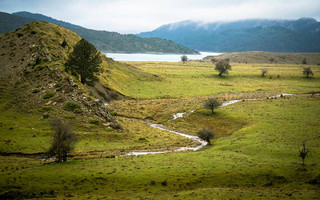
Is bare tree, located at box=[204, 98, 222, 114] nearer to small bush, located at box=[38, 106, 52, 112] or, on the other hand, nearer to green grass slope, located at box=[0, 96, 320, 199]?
green grass slope, located at box=[0, 96, 320, 199]

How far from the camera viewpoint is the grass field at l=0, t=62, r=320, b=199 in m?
32.1

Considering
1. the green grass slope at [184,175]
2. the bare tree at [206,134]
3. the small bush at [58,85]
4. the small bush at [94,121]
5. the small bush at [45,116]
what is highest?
the small bush at [58,85]

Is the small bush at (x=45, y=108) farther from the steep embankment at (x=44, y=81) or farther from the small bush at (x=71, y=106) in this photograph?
the small bush at (x=71, y=106)

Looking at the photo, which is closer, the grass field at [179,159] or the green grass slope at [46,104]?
the grass field at [179,159]

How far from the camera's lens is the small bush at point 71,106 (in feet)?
203

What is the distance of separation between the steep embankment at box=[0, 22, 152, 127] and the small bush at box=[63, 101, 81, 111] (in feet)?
0.85

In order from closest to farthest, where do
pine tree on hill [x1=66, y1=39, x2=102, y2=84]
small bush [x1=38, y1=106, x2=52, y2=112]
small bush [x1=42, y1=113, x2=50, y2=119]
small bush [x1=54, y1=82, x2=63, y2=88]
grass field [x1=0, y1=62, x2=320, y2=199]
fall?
grass field [x1=0, y1=62, x2=320, y2=199], small bush [x1=42, y1=113, x2=50, y2=119], small bush [x1=38, y1=106, x2=52, y2=112], small bush [x1=54, y1=82, x2=63, y2=88], pine tree on hill [x1=66, y1=39, x2=102, y2=84]

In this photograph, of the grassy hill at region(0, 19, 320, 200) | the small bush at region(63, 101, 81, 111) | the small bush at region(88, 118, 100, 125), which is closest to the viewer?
the grassy hill at region(0, 19, 320, 200)

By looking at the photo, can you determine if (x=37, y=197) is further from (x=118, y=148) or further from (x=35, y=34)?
(x=35, y=34)

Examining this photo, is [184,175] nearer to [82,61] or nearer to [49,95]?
[49,95]


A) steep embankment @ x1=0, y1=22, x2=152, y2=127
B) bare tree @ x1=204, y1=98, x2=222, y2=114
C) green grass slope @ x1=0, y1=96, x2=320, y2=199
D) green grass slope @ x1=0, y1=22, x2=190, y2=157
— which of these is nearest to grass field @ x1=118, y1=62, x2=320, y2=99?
steep embankment @ x1=0, y1=22, x2=152, y2=127

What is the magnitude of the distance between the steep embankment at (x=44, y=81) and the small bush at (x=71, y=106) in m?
0.26

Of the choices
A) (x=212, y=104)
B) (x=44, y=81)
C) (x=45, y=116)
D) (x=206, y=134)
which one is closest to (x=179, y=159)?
(x=206, y=134)

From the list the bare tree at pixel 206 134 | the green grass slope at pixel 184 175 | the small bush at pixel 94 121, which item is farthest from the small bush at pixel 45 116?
the bare tree at pixel 206 134
